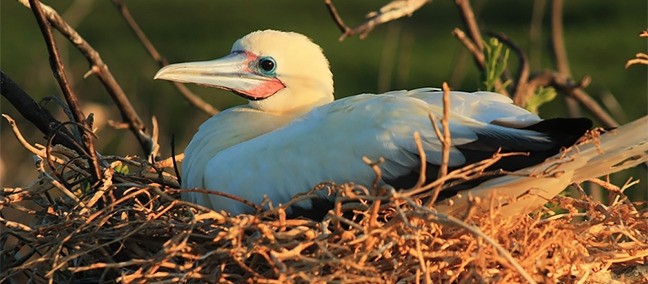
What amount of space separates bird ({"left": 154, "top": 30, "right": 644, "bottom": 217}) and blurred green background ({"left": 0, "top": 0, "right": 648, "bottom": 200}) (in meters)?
7.67

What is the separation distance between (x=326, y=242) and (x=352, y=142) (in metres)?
0.75

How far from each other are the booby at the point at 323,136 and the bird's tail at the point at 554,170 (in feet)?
0.19

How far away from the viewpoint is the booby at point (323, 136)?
4316 mm

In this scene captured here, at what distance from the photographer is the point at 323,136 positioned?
4566 mm

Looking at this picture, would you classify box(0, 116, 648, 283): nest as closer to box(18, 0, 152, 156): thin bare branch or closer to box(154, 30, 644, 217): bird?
box(154, 30, 644, 217): bird

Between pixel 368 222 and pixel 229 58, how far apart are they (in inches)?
70.0

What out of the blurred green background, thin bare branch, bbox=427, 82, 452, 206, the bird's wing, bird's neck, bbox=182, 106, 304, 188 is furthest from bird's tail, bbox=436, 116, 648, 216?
the blurred green background

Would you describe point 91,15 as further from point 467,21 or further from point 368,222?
A: point 368,222

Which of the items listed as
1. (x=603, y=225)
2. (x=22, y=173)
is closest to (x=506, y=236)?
(x=603, y=225)

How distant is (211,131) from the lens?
529 centimetres

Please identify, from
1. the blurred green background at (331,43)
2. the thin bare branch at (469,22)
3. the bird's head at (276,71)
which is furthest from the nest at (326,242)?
the blurred green background at (331,43)

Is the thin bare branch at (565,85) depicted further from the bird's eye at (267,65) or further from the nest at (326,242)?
the nest at (326,242)

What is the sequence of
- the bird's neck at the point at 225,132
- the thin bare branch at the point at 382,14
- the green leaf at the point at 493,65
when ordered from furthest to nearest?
the green leaf at the point at 493,65
the thin bare branch at the point at 382,14
the bird's neck at the point at 225,132

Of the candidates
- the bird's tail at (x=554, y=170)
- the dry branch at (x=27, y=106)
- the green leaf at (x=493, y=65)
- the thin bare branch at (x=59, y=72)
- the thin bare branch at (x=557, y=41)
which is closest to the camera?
the bird's tail at (x=554, y=170)
